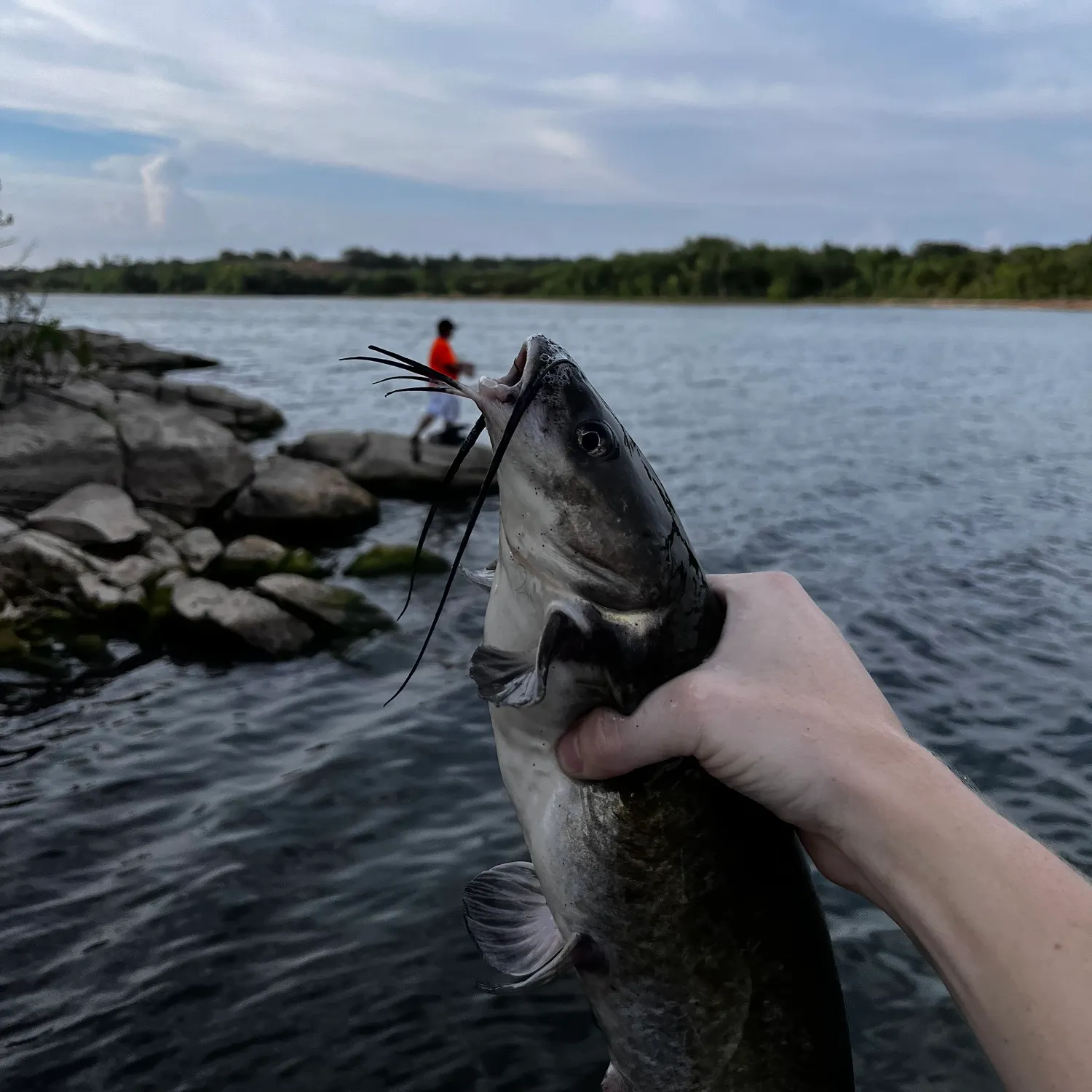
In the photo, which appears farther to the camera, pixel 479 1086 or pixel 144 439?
pixel 144 439

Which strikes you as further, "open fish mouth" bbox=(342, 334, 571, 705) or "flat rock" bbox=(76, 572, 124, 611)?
"flat rock" bbox=(76, 572, 124, 611)

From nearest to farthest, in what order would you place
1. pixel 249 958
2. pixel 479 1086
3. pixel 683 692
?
pixel 683 692
pixel 479 1086
pixel 249 958

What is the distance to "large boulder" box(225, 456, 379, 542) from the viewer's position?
14781 millimetres

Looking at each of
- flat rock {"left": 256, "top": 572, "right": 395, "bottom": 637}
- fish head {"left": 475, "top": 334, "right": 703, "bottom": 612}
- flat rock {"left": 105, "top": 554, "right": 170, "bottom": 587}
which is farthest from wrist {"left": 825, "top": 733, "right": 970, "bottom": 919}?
flat rock {"left": 105, "top": 554, "right": 170, "bottom": 587}

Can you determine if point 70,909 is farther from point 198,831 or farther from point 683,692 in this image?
point 683,692

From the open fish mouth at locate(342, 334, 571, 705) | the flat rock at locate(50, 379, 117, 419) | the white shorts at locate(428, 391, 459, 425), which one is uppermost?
the open fish mouth at locate(342, 334, 571, 705)

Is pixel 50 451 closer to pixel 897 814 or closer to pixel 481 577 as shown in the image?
pixel 481 577

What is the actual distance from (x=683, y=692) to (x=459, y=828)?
177 inches

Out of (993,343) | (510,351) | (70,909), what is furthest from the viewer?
(993,343)

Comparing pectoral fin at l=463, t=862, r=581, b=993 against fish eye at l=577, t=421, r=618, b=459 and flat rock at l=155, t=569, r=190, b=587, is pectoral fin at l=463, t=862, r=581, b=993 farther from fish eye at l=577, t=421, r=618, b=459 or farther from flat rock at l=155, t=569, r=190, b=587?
flat rock at l=155, t=569, r=190, b=587

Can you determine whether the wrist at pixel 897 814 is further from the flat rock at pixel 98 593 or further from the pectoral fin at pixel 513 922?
the flat rock at pixel 98 593

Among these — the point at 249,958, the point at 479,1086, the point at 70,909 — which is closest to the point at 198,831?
the point at 70,909

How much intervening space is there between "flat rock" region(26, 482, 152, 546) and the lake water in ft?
10.6

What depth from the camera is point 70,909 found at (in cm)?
568
